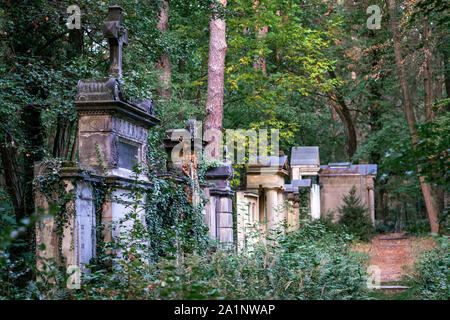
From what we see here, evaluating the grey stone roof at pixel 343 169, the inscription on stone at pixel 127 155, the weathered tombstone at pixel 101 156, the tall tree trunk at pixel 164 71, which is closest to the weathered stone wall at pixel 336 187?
the grey stone roof at pixel 343 169

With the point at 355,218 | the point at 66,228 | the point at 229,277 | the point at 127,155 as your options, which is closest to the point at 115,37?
the point at 127,155

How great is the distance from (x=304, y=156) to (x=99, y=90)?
57.8 feet

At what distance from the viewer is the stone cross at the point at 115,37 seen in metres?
7.21

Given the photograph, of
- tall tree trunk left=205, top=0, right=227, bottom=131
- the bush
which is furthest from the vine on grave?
the bush

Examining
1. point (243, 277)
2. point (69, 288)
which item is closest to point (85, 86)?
point (69, 288)

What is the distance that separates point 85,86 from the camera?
659 centimetres

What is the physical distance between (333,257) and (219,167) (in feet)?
10.8

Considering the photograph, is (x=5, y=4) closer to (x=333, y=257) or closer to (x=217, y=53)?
(x=217, y=53)

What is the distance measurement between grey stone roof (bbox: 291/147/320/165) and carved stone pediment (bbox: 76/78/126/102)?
16.9 m

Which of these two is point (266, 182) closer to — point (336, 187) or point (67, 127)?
point (67, 127)

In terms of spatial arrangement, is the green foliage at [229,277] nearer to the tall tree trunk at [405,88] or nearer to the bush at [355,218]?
the tall tree trunk at [405,88]

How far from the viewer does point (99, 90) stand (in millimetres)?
6547

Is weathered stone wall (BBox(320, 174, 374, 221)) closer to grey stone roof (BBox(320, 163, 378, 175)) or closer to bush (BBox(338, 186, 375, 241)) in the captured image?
grey stone roof (BBox(320, 163, 378, 175))

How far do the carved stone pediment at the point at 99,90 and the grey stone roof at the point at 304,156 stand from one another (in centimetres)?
1686
